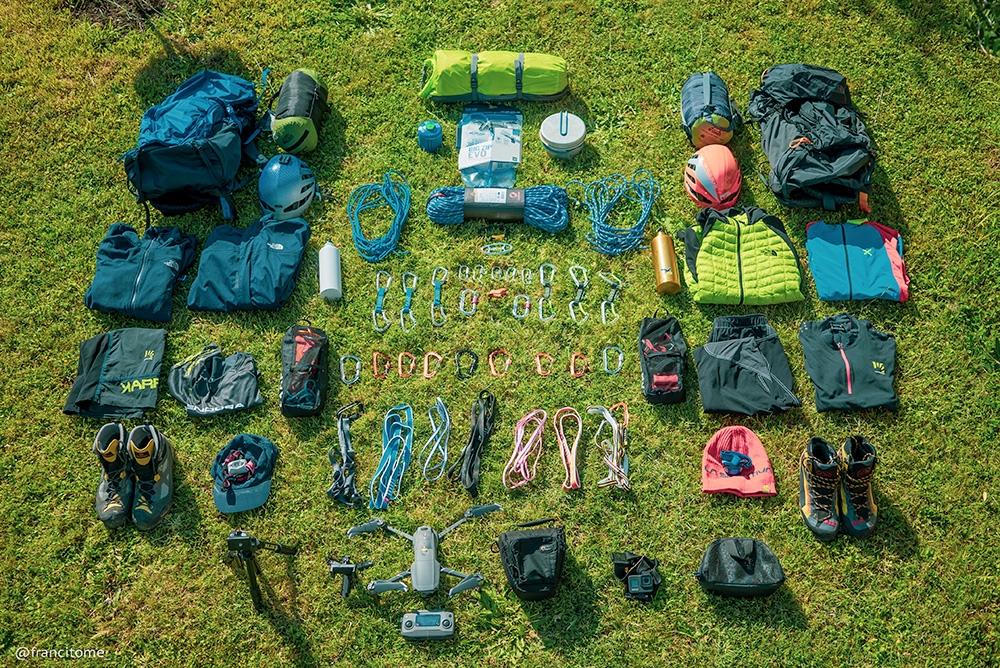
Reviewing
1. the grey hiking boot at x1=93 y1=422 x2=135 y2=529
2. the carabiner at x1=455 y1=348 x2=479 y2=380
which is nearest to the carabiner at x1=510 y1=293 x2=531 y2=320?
the carabiner at x1=455 y1=348 x2=479 y2=380

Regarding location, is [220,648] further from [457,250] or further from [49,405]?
[457,250]

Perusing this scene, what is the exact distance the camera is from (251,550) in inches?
256

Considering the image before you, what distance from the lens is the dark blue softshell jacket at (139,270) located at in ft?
26.3

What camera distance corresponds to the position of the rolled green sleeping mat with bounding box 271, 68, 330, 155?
8602mm

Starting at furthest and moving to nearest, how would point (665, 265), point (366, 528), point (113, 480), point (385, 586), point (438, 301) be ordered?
point (438, 301) < point (665, 265) < point (113, 480) < point (366, 528) < point (385, 586)

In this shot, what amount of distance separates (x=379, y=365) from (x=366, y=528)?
5.18ft

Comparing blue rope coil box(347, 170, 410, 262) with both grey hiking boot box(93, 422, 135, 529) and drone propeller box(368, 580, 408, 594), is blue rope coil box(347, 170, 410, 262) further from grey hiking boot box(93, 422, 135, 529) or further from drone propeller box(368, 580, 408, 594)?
drone propeller box(368, 580, 408, 594)

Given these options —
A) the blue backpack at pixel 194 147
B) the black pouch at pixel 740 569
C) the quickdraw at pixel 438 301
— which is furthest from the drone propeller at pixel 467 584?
the blue backpack at pixel 194 147

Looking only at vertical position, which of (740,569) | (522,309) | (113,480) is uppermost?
(522,309)

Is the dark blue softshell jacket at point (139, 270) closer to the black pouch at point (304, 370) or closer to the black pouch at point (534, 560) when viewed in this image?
the black pouch at point (304, 370)

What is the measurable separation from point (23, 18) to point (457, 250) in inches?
249

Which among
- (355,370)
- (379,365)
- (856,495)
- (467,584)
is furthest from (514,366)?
(856,495)

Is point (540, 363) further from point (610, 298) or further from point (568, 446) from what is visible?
point (610, 298)

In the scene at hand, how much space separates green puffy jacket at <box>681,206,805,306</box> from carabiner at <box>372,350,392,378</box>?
10.0 feet
